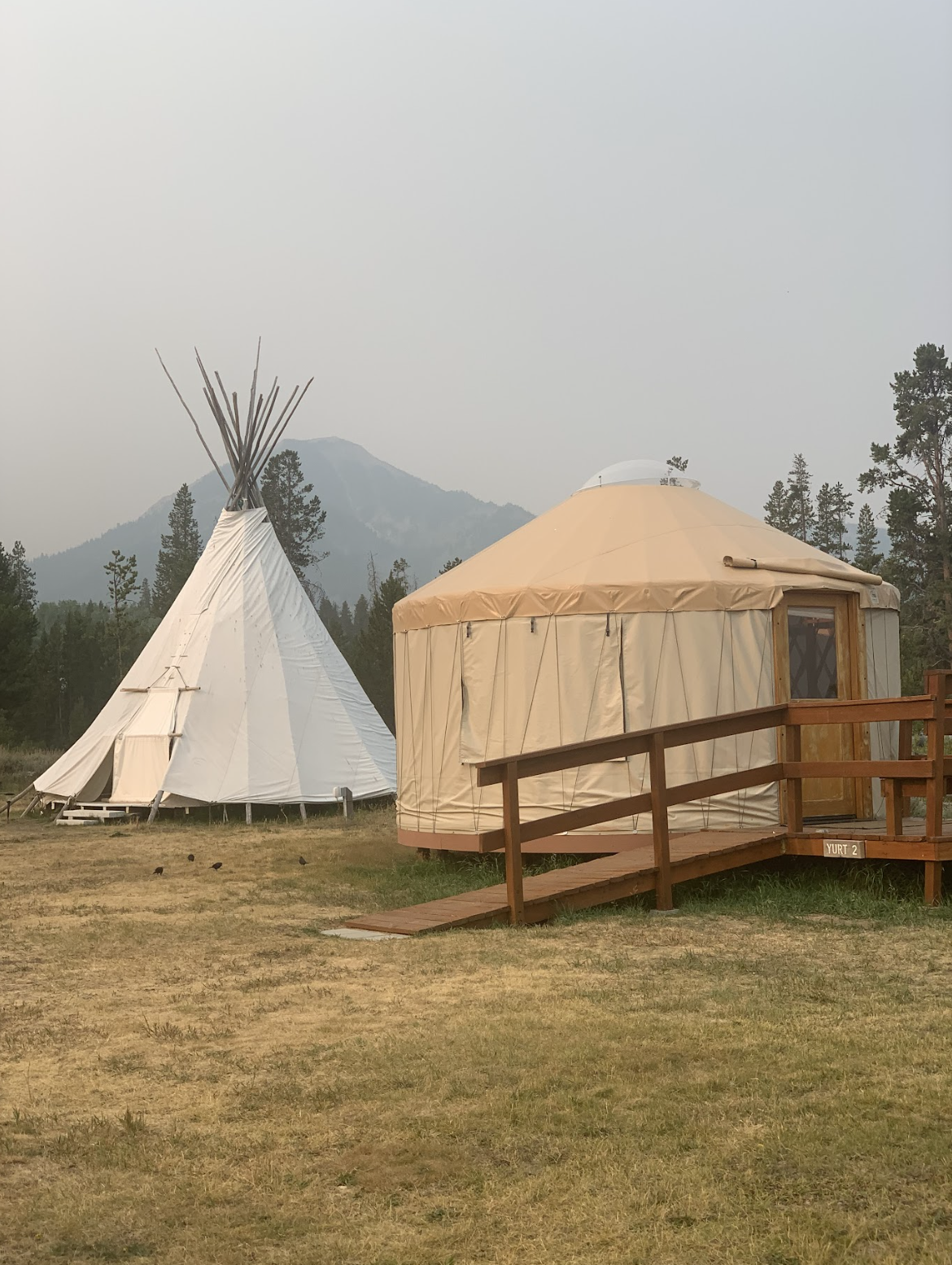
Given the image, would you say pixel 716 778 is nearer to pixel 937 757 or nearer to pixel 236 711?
pixel 937 757

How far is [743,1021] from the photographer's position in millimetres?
4145

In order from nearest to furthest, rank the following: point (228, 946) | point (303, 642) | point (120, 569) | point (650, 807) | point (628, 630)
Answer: point (228, 946) → point (650, 807) → point (628, 630) → point (303, 642) → point (120, 569)

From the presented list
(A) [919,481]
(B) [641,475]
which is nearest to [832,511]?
(A) [919,481]

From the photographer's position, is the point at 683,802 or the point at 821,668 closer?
the point at 683,802

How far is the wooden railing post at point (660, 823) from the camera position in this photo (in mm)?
6641

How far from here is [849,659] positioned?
8.84m

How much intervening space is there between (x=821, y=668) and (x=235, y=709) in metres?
7.55

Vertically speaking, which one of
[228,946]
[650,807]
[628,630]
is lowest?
[228,946]

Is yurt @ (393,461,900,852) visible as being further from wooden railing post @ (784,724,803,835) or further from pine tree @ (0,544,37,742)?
pine tree @ (0,544,37,742)

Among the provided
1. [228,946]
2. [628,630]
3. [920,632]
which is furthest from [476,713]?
[920,632]

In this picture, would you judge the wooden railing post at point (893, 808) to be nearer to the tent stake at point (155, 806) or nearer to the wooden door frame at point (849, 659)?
the wooden door frame at point (849, 659)

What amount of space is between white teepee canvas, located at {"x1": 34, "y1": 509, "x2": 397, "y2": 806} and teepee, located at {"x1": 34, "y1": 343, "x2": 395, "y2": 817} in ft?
0.05

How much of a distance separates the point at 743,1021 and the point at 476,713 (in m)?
5.01

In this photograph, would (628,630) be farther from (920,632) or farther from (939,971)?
(920,632)
